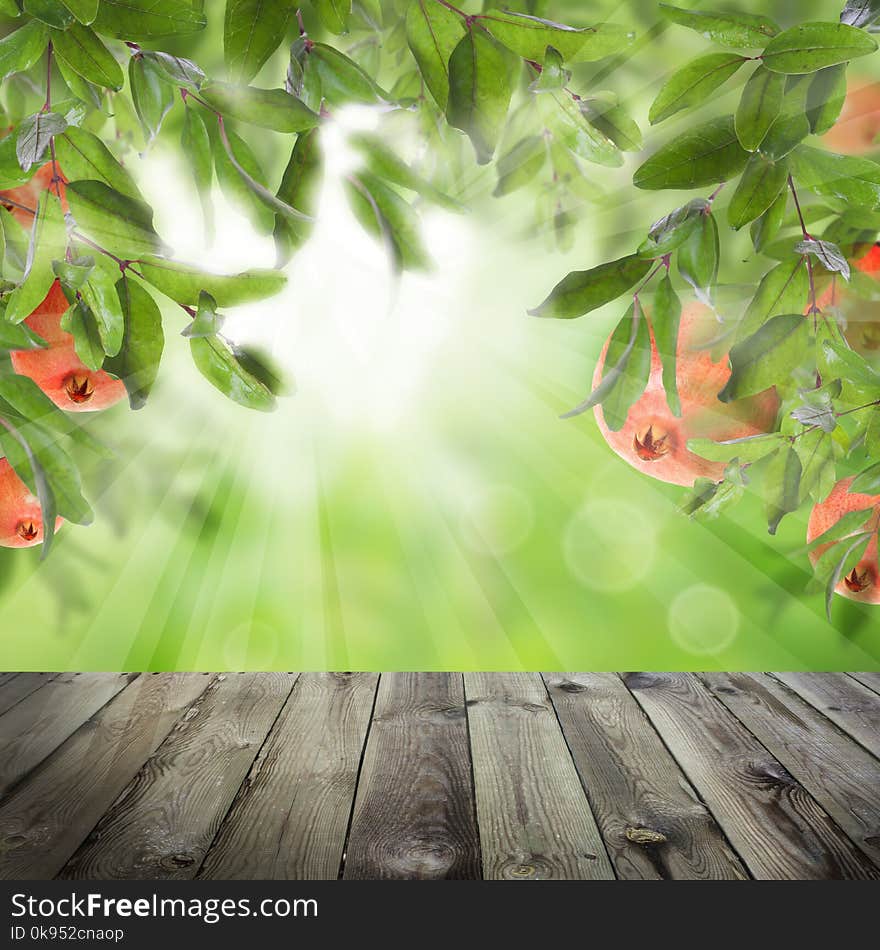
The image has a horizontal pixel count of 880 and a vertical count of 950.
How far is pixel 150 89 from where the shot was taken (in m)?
0.42

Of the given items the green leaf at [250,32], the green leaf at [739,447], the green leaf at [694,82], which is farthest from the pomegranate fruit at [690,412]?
the green leaf at [250,32]

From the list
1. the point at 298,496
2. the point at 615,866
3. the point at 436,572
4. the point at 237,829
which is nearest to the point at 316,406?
the point at 298,496

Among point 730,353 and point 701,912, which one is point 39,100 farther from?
point 701,912

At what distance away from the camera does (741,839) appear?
0.89m

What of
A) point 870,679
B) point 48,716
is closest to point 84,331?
point 48,716

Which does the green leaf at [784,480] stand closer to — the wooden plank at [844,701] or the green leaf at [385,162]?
the green leaf at [385,162]

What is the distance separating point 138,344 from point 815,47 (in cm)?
32

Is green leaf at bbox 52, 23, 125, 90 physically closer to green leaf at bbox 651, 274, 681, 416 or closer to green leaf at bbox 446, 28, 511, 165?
green leaf at bbox 446, 28, 511, 165

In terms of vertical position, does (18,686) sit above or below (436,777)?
below

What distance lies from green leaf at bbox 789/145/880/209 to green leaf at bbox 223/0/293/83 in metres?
0.23

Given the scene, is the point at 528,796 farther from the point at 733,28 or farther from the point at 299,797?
the point at 733,28

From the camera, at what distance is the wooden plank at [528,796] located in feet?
2.76

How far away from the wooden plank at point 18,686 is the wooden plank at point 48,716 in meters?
0.01

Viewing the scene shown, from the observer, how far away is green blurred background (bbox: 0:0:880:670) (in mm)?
1366
